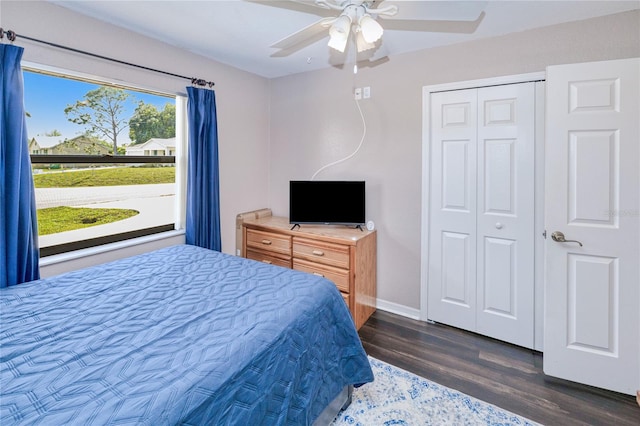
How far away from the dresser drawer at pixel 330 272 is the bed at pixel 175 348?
2.81 ft

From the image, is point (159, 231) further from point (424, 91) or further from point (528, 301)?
point (528, 301)

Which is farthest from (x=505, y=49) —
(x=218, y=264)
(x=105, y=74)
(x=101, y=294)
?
(x=101, y=294)

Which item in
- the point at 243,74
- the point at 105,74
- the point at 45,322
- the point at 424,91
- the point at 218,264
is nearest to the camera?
the point at 45,322

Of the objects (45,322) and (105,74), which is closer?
(45,322)

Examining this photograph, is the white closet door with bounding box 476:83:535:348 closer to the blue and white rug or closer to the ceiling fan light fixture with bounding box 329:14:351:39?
the blue and white rug

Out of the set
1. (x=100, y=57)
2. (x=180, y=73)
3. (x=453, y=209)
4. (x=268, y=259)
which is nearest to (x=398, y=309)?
(x=453, y=209)

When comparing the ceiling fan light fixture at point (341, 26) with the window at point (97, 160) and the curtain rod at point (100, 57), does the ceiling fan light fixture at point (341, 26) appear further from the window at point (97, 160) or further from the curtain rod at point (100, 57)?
the window at point (97, 160)

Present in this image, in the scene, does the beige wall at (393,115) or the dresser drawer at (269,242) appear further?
the dresser drawer at (269,242)

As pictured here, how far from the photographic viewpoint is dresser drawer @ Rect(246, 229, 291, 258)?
3.05 m

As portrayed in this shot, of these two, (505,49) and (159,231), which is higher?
(505,49)

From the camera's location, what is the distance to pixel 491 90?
2520 mm

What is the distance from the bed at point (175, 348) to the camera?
0.96 meters

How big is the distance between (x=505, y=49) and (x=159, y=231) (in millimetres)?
3308

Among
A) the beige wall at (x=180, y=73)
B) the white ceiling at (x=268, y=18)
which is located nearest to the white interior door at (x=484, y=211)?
the white ceiling at (x=268, y=18)
